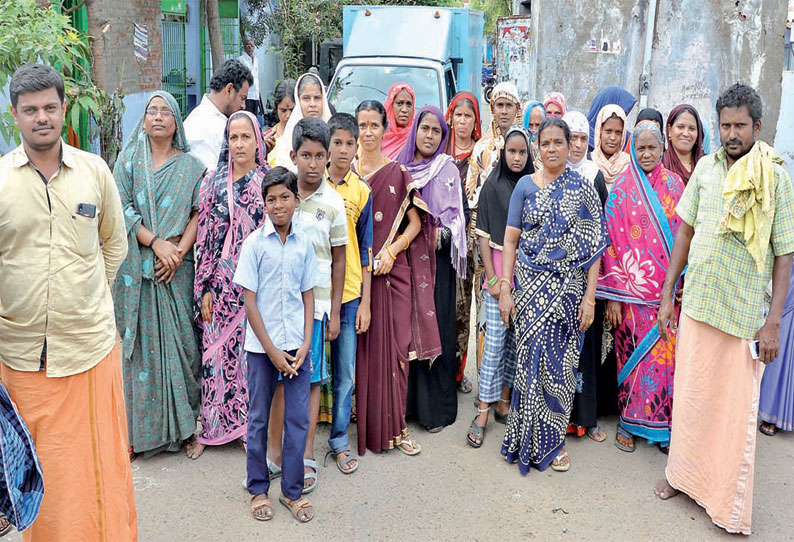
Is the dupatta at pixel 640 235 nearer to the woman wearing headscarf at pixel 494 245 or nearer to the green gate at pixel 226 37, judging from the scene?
the woman wearing headscarf at pixel 494 245

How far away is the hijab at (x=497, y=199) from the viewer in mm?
4297

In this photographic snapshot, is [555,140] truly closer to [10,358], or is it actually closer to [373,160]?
[373,160]

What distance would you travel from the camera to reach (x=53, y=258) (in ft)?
8.93

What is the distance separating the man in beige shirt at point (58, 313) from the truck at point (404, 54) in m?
5.98

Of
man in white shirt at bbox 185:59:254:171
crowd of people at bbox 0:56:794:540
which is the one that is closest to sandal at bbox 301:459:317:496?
crowd of people at bbox 0:56:794:540

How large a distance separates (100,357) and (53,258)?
0.42 metres

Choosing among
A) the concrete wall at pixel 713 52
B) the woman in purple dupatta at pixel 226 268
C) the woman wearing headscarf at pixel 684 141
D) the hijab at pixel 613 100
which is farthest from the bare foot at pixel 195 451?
the concrete wall at pixel 713 52

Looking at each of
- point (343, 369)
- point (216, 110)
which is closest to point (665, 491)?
point (343, 369)

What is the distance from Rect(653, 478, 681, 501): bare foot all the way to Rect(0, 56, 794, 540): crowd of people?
0.02 m

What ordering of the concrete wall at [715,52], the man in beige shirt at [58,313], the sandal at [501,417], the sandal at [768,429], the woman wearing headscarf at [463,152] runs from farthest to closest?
the concrete wall at [715,52], the woman wearing headscarf at [463,152], the sandal at [501,417], the sandal at [768,429], the man in beige shirt at [58,313]

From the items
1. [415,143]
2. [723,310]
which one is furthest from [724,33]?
[723,310]

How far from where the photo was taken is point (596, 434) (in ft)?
14.7

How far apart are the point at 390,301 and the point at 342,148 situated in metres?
0.89

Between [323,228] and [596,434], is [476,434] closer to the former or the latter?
[596,434]
